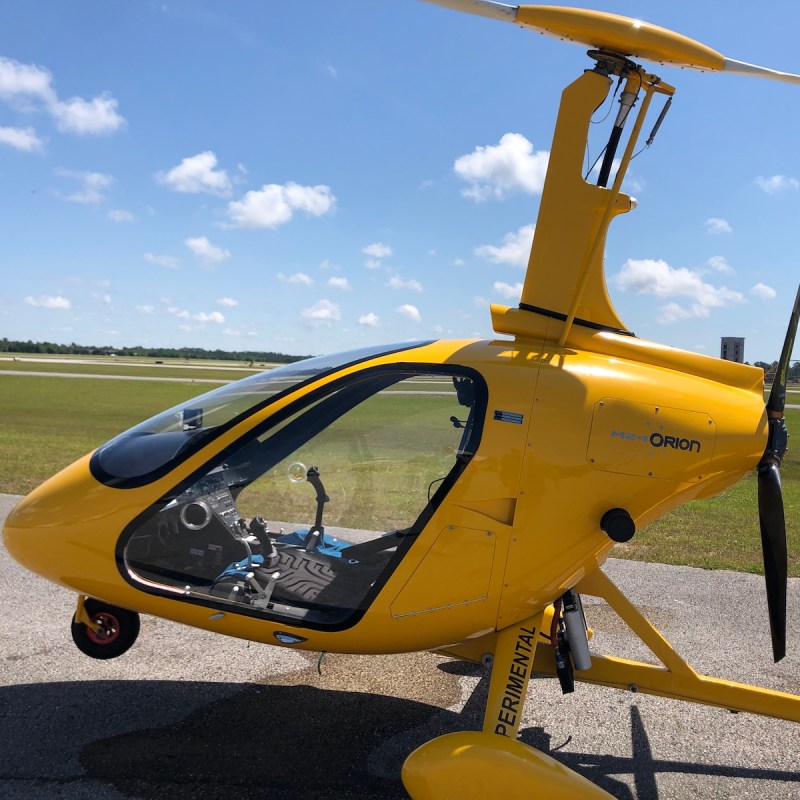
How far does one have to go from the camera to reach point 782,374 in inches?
142

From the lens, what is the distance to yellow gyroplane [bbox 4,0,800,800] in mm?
3400

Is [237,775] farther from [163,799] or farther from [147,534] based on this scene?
[147,534]

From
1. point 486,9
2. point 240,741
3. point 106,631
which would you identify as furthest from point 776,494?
point 106,631

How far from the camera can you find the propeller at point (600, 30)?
3301 mm

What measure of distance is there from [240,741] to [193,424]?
5.54 feet

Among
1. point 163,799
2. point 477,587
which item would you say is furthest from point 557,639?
point 163,799

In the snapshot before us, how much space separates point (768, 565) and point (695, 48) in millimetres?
2518

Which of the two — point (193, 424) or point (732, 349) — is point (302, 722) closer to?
point (193, 424)

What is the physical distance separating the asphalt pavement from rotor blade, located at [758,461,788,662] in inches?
38.3

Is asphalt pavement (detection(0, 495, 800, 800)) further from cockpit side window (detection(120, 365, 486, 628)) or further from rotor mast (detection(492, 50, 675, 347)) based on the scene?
rotor mast (detection(492, 50, 675, 347))

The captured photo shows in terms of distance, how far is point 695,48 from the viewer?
3.44m

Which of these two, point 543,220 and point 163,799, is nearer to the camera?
point 163,799

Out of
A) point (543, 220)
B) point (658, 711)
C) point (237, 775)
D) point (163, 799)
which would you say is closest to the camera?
point (163, 799)

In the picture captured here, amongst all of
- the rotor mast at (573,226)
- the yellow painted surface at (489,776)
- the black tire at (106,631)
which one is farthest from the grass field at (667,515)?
the black tire at (106,631)
